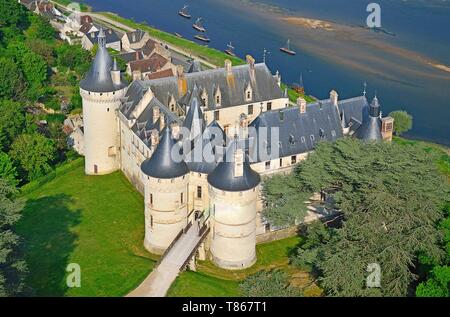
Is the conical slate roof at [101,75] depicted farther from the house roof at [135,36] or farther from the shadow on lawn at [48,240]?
the house roof at [135,36]

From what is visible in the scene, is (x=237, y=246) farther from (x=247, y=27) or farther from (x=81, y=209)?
(x=247, y=27)

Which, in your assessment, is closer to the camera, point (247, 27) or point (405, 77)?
point (405, 77)

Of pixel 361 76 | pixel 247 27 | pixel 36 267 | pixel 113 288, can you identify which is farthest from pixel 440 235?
pixel 247 27

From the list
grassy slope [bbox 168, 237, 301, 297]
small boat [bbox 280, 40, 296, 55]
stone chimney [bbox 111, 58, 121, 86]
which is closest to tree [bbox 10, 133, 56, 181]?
stone chimney [bbox 111, 58, 121, 86]

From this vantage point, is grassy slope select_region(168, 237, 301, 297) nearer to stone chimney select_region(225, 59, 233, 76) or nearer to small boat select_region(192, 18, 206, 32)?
stone chimney select_region(225, 59, 233, 76)

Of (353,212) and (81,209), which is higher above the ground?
(353,212)

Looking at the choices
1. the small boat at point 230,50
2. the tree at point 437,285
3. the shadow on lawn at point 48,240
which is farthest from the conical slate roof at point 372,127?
the small boat at point 230,50

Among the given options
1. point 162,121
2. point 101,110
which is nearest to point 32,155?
point 101,110
